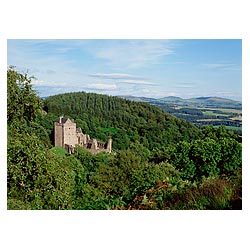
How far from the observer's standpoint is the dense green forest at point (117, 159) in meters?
5.49

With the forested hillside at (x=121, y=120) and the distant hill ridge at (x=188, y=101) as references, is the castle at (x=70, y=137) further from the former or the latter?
the distant hill ridge at (x=188, y=101)

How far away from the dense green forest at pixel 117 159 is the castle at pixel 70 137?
81 mm

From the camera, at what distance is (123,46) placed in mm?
5668

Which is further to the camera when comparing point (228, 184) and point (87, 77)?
point (87, 77)

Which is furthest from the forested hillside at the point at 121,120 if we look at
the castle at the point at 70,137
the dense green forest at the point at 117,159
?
the castle at the point at 70,137

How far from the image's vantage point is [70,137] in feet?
21.1

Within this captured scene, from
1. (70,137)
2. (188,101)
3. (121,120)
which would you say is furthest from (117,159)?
(188,101)

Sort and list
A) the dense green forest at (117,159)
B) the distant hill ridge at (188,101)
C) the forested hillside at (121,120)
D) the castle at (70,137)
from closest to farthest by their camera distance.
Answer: the dense green forest at (117,159) → the distant hill ridge at (188,101) → the castle at (70,137) → the forested hillside at (121,120)

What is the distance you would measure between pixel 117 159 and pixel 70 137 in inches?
32.4
